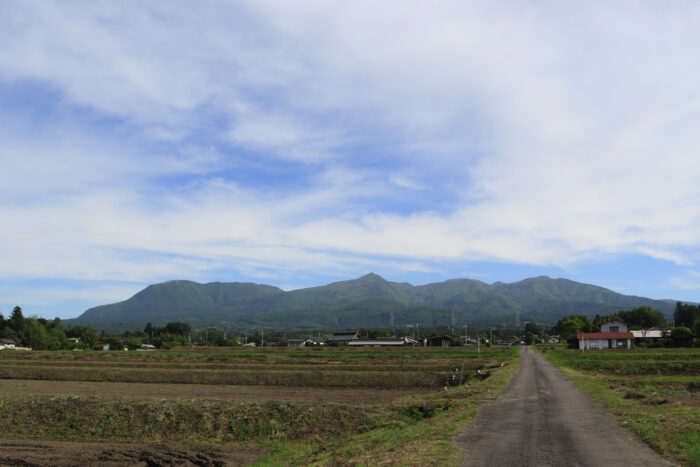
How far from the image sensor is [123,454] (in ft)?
71.5

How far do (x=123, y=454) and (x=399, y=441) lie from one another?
1331cm

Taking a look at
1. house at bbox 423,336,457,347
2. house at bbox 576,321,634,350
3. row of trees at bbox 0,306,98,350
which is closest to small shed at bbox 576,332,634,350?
house at bbox 576,321,634,350

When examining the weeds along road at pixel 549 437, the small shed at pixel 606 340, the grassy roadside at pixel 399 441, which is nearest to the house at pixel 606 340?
the small shed at pixel 606 340

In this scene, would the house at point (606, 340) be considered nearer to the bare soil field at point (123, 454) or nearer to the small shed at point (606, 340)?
the small shed at point (606, 340)

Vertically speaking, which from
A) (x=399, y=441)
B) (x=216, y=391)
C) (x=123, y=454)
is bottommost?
(x=216, y=391)

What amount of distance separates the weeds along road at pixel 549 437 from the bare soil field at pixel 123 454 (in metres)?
10.8

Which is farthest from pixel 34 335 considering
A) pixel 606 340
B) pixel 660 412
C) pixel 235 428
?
pixel 660 412

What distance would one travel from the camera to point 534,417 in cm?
2369

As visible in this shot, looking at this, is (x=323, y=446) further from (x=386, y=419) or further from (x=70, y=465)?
(x=70, y=465)

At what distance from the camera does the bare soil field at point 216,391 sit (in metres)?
39.4

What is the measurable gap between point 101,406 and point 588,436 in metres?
28.7

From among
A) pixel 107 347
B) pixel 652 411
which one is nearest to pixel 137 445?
pixel 652 411

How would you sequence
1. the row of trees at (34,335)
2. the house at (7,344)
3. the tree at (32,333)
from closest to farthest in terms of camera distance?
the house at (7,344), the row of trees at (34,335), the tree at (32,333)

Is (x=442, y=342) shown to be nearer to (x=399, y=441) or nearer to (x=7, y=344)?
(x=7, y=344)
